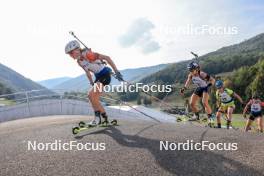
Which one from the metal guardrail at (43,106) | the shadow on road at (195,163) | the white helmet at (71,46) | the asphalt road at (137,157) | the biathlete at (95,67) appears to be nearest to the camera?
the shadow on road at (195,163)

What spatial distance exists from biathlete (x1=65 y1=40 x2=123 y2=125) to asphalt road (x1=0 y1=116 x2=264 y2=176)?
58.7 inches

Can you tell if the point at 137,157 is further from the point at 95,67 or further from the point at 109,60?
Result: the point at 95,67

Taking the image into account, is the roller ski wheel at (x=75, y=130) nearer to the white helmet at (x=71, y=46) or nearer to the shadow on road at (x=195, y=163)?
the white helmet at (x=71, y=46)

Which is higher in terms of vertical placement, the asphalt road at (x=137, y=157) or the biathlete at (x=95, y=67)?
the biathlete at (x=95, y=67)

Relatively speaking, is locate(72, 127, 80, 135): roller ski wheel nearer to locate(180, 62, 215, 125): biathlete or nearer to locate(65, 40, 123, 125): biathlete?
locate(65, 40, 123, 125): biathlete

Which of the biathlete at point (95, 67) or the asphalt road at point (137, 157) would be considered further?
the biathlete at point (95, 67)

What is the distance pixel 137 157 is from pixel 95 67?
181 inches

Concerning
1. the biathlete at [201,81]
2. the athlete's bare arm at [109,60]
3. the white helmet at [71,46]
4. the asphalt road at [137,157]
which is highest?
the white helmet at [71,46]

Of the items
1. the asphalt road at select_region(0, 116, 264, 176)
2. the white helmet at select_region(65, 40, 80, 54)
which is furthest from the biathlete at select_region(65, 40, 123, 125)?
the asphalt road at select_region(0, 116, 264, 176)

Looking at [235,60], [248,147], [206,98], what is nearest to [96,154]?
[248,147]

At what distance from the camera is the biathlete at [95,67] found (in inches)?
438

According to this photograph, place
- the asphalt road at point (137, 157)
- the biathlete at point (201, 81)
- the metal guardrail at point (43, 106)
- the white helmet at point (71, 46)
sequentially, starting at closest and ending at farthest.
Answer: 1. the asphalt road at point (137, 157)
2. the white helmet at point (71, 46)
3. the biathlete at point (201, 81)
4. the metal guardrail at point (43, 106)

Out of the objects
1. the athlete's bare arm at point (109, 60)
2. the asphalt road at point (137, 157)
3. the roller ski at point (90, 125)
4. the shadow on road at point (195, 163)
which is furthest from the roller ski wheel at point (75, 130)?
the shadow on road at point (195, 163)

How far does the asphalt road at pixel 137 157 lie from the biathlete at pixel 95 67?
1.49 metres
